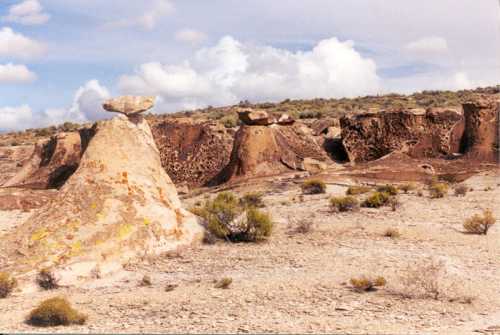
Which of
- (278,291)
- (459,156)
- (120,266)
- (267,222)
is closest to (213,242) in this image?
(267,222)

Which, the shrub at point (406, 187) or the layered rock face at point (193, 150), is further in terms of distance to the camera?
the layered rock face at point (193, 150)

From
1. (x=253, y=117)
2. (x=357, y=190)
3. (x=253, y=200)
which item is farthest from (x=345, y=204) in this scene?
(x=253, y=117)

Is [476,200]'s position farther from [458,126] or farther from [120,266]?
[120,266]

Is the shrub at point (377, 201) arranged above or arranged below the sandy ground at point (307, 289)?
above

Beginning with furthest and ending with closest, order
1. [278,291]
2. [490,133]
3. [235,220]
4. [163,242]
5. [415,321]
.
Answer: [490,133] < [235,220] < [163,242] < [278,291] < [415,321]

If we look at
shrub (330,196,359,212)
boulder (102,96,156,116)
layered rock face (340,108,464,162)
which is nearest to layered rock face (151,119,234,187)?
layered rock face (340,108,464,162)

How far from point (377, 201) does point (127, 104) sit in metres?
5.47

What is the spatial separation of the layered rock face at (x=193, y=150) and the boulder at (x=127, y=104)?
9.26m

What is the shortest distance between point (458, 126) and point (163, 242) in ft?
43.4

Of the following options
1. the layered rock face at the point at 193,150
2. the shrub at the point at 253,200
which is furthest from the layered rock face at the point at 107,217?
the layered rock face at the point at 193,150

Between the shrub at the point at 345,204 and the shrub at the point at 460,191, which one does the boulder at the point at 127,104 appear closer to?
the shrub at the point at 345,204

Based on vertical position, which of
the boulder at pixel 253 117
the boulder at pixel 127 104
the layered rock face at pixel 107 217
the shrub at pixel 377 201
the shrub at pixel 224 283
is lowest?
the shrub at pixel 224 283

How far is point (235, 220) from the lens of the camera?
10523 millimetres

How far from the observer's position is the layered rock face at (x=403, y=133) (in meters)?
19.3
